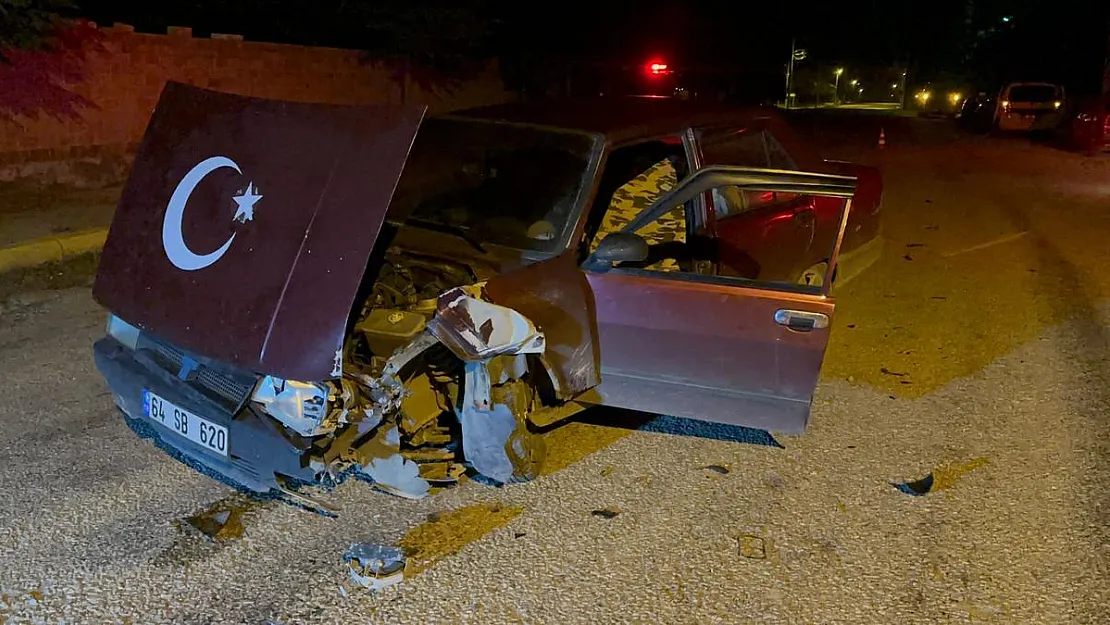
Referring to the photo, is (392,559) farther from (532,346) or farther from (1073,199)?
(1073,199)

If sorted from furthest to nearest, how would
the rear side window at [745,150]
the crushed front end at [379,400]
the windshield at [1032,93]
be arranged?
the windshield at [1032,93] → the rear side window at [745,150] → the crushed front end at [379,400]

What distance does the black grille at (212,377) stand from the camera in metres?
3.26

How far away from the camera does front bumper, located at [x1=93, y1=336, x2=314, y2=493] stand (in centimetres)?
317

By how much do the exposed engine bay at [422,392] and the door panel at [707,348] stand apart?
17.5 inches

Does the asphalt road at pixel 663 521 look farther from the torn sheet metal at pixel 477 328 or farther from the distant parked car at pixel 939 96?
the distant parked car at pixel 939 96

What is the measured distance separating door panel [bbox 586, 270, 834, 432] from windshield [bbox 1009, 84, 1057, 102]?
77.1 ft

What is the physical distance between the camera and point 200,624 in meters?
2.95

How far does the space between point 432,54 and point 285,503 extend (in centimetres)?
1350

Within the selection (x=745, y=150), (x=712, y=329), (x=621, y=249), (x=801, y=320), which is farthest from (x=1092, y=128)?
(x=621, y=249)

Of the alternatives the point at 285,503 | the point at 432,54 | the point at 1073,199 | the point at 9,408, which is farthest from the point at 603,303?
the point at 432,54

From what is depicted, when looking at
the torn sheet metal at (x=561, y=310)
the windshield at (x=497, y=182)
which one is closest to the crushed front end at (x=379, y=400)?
the torn sheet metal at (x=561, y=310)

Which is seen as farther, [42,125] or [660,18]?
[660,18]

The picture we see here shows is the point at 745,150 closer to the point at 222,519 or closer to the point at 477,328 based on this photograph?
the point at 477,328

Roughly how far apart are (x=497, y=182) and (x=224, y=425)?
1.78 m
